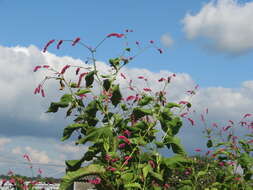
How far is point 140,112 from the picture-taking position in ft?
16.9

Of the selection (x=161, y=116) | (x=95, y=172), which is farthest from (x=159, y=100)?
(x=95, y=172)

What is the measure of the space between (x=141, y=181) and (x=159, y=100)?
1.10 metres

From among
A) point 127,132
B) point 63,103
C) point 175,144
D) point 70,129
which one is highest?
point 63,103

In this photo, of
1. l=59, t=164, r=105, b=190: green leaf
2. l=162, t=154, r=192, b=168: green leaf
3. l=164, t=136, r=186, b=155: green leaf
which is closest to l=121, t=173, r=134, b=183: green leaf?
l=59, t=164, r=105, b=190: green leaf

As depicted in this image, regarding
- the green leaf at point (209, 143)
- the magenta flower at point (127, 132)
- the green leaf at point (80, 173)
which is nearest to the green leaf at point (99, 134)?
the magenta flower at point (127, 132)

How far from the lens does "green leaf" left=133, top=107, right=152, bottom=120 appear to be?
16.7 ft

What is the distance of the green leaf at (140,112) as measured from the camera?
5083 mm

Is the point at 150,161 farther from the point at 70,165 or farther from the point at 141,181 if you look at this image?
the point at 70,165

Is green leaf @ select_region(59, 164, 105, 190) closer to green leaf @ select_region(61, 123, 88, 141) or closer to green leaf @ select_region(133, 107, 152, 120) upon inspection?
green leaf @ select_region(61, 123, 88, 141)

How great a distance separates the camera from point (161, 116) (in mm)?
5246

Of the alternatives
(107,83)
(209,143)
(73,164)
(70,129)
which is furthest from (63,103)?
(209,143)

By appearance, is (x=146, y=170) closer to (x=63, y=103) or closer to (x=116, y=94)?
(x=116, y=94)

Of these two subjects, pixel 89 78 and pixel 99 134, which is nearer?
pixel 99 134

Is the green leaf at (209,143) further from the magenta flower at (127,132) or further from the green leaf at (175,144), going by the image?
the magenta flower at (127,132)
